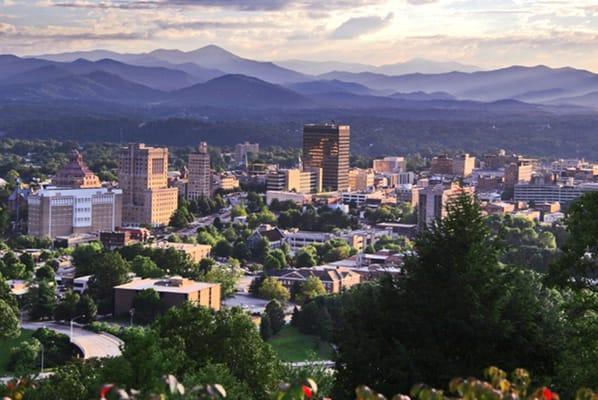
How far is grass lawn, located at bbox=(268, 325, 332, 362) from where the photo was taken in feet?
66.3

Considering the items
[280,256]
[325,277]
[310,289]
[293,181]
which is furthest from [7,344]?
[293,181]

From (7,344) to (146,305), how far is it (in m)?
3.46

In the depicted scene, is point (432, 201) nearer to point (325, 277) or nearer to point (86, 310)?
point (325, 277)

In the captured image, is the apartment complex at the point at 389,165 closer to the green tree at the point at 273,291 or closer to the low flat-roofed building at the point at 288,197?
the low flat-roofed building at the point at 288,197

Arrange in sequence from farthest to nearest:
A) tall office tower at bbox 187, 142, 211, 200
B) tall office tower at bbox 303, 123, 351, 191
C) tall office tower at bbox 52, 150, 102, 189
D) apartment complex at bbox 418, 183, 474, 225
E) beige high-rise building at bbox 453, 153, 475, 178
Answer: beige high-rise building at bbox 453, 153, 475, 178, tall office tower at bbox 303, 123, 351, 191, tall office tower at bbox 187, 142, 211, 200, tall office tower at bbox 52, 150, 102, 189, apartment complex at bbox 418, 183, 474, 225

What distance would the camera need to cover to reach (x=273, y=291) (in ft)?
85.9

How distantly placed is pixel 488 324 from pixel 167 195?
116ft

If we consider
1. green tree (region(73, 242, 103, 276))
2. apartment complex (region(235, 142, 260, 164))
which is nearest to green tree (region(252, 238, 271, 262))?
green tree (region(73, 242, 103, 276))

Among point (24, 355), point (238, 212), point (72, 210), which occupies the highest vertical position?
point (72, 210)

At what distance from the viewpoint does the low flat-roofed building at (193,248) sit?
30875mm

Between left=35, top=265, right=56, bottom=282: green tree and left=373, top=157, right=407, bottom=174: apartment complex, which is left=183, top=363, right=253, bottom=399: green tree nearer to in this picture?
left=35, top=265, right=56, bottom=282: green tree

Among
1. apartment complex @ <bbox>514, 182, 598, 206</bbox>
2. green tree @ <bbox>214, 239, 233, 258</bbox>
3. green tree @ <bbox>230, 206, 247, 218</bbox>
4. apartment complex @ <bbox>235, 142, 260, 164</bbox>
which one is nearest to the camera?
green tree @ <bbox>214, 239, 233, 258</bbox>

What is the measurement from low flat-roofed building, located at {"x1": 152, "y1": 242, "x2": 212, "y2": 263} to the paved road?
8335 millimetres

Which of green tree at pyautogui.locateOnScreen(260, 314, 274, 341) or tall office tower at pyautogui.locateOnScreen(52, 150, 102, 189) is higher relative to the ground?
tall office tower at pyautogui.locateOnScreen(52, 150, 102, 189)
